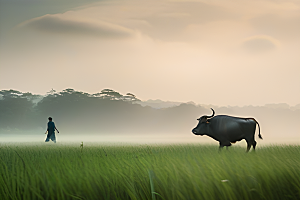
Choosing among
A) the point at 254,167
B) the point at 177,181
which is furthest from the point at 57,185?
the point at 254,167

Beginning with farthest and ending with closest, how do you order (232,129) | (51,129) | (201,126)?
(51,129) < (201,126) < (232,129)

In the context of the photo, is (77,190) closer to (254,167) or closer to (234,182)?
(234,182)

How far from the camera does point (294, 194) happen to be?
3.43 m

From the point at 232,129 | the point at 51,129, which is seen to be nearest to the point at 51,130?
the point at 51,129

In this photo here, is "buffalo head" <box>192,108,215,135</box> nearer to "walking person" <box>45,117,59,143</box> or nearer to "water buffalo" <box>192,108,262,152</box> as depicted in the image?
"water buffalo" <box>192,108,262,152</box>

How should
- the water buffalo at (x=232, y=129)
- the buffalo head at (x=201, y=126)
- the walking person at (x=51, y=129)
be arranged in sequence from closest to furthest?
the water buffalo at (x=232, y=129)
the buffalo head at (x=201, y=126)
the walking person at (x=51, y=129)

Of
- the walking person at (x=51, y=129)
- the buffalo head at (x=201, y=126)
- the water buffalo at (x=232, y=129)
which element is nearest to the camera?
the water buffalo at (x=232, y=129)

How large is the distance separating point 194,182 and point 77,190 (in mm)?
1369

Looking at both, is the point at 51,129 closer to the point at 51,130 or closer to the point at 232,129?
the point at 51,130

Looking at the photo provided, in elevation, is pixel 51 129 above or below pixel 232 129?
above

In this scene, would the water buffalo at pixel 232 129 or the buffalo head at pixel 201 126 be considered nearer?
the water buffalo at pixel 232 129

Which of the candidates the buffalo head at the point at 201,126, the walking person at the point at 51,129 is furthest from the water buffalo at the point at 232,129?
the walking person at the point at 51,129

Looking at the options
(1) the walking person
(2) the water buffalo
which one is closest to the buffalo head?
(2) the water buffalo

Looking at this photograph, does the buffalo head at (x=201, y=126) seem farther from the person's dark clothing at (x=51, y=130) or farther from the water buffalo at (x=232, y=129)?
the person's dark clothing at (x=51, y=130)
